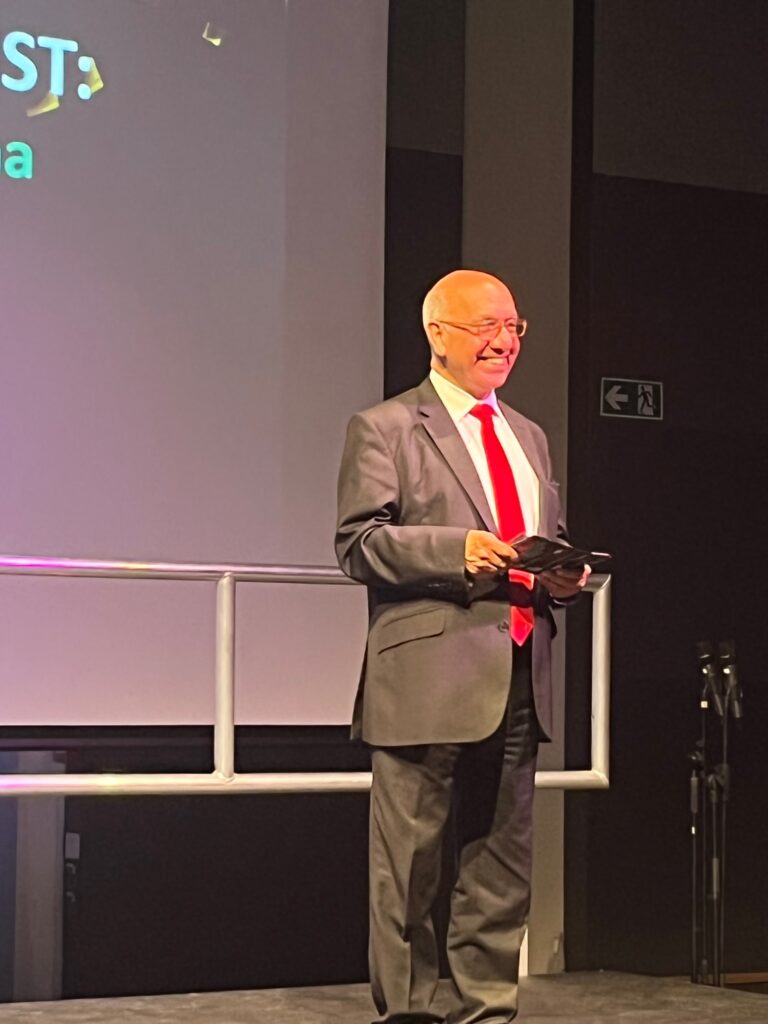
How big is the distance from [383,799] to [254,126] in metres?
2.10

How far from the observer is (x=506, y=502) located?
246cm

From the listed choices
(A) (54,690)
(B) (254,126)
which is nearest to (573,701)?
(A) (54,690)

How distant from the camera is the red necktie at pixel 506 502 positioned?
7.98 feet

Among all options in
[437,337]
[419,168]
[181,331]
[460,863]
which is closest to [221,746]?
[460,863]

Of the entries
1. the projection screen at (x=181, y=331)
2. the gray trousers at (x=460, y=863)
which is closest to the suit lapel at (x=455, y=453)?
the gray trousers at (x=460, y=863)

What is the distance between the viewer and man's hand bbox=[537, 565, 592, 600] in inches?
92.5

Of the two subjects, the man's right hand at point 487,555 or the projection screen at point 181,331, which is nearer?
the man's right hand at point 487,555

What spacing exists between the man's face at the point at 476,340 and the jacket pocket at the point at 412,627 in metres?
0.35

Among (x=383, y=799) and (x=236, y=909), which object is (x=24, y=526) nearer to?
(x=236, y=909)

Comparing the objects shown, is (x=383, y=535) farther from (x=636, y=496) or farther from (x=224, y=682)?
(x=636, y=496)

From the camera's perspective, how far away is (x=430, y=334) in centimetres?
247

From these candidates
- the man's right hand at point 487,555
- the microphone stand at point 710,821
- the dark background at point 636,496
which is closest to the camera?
the man's right hand at point 487,555

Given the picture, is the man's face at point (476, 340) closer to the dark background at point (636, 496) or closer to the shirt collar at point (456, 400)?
the shirt collar at point (456, 400)

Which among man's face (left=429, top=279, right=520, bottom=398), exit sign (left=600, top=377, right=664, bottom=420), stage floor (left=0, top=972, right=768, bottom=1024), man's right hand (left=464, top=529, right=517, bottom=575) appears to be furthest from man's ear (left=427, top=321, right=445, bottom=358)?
exit sign (left=600, top=377, right=664, bottom=420)
